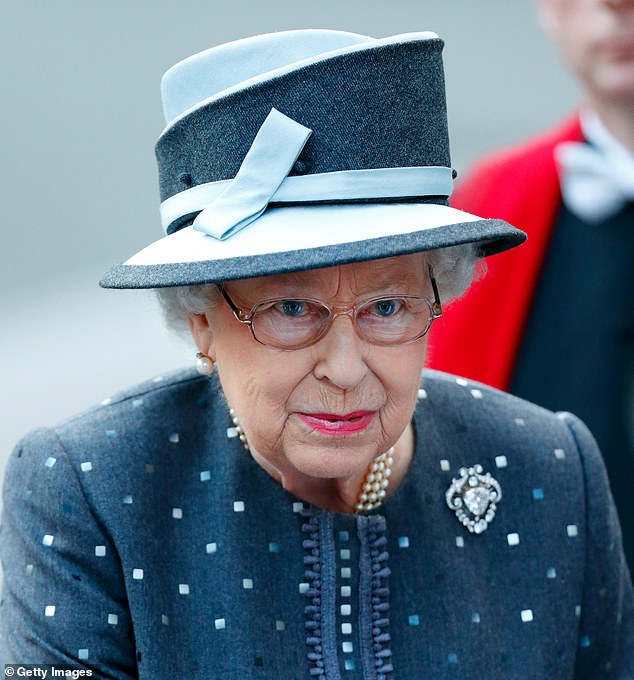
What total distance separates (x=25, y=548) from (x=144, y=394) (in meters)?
0.36

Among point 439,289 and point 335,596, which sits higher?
point 439,289

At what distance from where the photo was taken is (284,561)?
89.3 inches

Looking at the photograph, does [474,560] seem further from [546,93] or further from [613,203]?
[546,93]

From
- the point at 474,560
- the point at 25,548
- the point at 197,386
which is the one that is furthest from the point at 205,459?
the point at 474,560

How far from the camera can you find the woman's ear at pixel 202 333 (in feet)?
7.11

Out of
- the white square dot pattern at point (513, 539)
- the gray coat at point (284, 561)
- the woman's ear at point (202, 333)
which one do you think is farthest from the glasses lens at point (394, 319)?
the white square dot pattern at point (513, 539)

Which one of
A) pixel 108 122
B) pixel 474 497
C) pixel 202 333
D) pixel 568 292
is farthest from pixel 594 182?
pixel 108 122

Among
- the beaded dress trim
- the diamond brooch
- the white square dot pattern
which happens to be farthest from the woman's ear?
the white square dot pattern

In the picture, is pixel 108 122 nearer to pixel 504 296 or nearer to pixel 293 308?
pixel 504 296

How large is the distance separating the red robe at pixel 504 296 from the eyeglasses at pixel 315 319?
Answer: 112 centimetres

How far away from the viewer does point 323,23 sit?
10531 mm

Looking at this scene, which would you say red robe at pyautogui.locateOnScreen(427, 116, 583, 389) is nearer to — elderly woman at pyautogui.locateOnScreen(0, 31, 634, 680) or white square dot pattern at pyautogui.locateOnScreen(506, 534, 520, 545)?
elderly woman at pyautogui.locateOnScreen(0, 31, 634, 680)

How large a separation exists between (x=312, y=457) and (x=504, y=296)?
1258 millimetres

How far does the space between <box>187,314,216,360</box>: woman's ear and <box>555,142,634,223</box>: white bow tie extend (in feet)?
4.29
